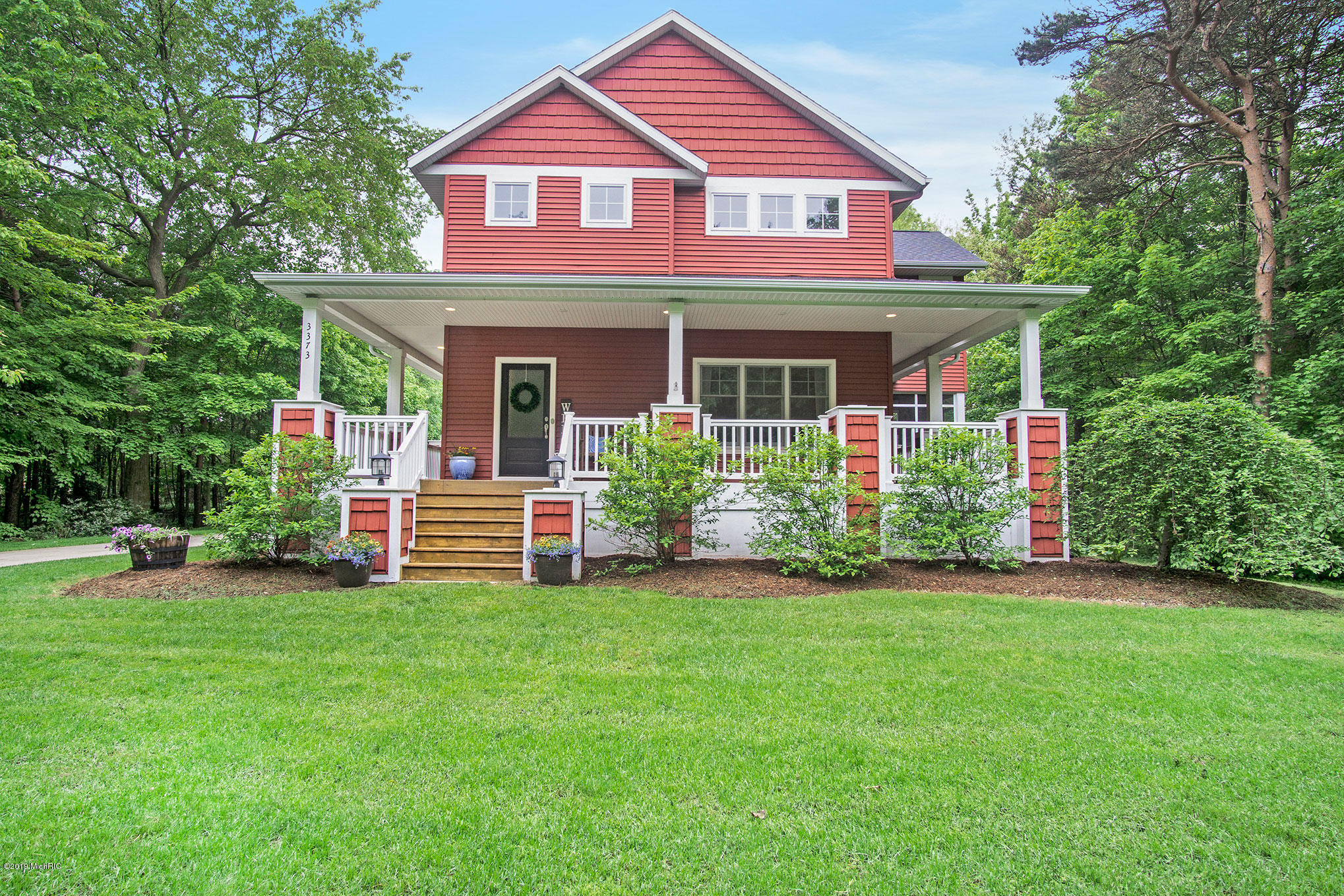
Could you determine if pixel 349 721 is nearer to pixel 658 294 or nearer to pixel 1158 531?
pixel 658 294

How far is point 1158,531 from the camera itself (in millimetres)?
8188

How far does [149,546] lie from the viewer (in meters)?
7.94

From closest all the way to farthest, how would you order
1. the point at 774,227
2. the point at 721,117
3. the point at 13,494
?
the point at 774,227 < the point at 721,117 < the point at 13,494

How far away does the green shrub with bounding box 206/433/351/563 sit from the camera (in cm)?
774

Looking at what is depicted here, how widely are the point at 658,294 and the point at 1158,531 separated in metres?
6.68

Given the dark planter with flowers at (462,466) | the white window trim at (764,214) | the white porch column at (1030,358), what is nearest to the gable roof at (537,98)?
the white window trim at (764,214)

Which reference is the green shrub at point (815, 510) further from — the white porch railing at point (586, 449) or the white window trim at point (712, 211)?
the white window trim at point (712, 211)

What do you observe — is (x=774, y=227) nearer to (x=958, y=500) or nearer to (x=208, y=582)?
(x=958, y=500)

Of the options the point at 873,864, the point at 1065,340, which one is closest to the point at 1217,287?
the point at 1065,340

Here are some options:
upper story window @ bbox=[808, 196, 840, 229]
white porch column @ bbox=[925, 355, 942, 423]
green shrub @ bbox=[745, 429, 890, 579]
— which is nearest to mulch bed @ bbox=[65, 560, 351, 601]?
green shrub @ bbox=[745, 429, 890, 579]

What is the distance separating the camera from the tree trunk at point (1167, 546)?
8.07 m

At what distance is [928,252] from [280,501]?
1262cm

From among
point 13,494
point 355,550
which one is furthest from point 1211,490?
point 13,494

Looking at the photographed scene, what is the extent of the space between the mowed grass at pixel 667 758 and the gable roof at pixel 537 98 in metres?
8.59
